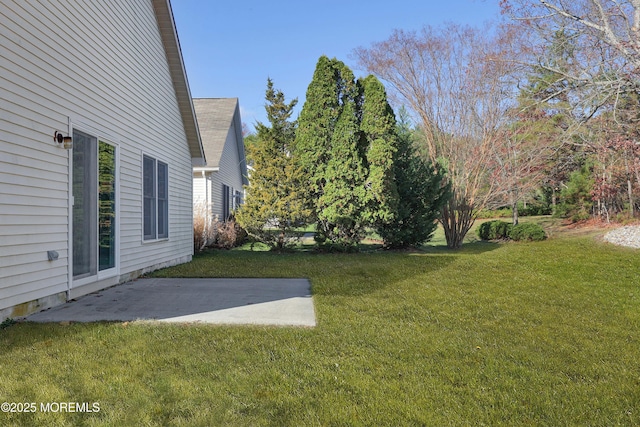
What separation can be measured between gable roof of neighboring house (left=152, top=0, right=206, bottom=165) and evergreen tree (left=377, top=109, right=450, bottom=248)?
18.0ft

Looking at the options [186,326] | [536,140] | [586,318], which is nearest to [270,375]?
[186,326]

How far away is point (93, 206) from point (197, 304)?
6.83ft

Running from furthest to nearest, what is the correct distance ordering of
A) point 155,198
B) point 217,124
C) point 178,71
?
point 217,124, point 178,71, point 155,198

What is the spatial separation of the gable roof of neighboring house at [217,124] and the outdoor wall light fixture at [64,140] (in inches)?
307

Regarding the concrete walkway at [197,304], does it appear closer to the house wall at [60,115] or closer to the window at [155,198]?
the house wall at [60,115]

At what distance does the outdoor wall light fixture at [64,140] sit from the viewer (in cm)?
470

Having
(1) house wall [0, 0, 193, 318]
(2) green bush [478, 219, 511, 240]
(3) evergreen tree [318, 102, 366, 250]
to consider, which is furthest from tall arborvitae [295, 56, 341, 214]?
(2) green bush [478, 219, 511, 240]

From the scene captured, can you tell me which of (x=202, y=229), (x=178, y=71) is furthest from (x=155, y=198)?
(x=202, y=229)

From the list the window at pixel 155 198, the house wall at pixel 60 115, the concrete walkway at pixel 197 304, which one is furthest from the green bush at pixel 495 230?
the house wall at pixel 60 115

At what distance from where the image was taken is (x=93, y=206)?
5559 mm

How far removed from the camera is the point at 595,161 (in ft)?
62.6

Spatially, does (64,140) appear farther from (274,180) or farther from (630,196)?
(630,196)

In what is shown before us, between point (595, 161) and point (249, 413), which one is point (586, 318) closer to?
point (249, 413)

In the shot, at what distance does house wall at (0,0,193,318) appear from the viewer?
4031mm
